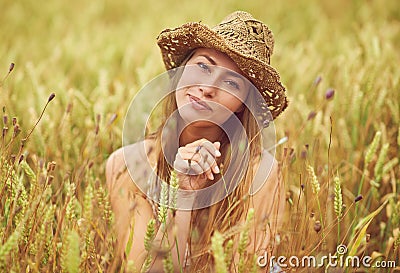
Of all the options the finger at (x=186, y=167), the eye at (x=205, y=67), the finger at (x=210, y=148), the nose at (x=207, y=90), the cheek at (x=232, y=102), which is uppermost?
the eye at (x=205, y=67)

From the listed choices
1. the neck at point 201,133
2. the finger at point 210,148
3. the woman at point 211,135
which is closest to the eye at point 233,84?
the woman at point 211,135

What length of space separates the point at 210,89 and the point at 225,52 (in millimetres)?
95

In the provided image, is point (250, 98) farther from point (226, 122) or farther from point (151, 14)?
point (151, 14)

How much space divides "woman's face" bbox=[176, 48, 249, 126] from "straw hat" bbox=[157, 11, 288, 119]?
0.03 meters

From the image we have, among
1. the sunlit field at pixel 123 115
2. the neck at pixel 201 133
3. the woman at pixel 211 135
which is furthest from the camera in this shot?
the neck at pixel 201 133

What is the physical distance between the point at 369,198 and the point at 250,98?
59 centimetres

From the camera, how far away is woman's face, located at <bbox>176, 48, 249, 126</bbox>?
1177 mm

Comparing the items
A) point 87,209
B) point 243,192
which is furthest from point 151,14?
point 87,209

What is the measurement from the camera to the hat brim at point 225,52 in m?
1.17

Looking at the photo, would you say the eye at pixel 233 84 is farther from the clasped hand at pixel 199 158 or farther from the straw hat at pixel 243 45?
the clasped hand at pixel 199 158

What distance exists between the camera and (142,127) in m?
1.83

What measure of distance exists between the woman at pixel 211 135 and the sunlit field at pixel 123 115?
0.30 ft

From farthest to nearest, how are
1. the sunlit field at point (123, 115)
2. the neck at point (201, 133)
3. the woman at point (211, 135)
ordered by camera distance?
the neck at point (201, 133)
the woman at point (211, 135)
the sunlit field at point (123, 115)

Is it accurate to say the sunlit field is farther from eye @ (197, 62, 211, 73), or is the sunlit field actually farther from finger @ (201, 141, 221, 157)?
eye @ (197, 62, 211, 73)
